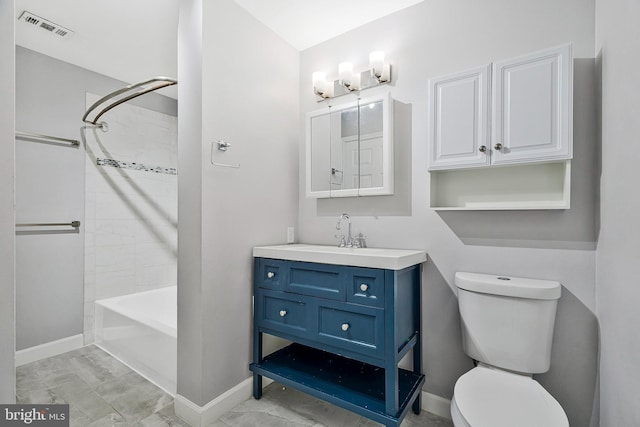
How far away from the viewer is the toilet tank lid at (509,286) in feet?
4.50

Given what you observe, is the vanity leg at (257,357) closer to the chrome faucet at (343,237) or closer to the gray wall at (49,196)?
the chrome faucet at (343,237)

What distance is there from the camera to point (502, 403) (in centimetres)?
118

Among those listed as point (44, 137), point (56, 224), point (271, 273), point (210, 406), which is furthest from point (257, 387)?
point (44, 137)

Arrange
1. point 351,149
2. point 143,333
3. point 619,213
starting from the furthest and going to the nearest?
point 143,333 < point 351,149 < point 619,213

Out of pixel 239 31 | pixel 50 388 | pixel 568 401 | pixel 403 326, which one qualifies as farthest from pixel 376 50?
pixel 50 388

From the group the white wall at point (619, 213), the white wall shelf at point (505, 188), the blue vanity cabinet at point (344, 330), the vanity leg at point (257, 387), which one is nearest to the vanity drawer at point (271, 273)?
the blue vanity cabinet at point (344, 330)

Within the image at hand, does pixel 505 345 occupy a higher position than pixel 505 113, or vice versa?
pixel 505 113

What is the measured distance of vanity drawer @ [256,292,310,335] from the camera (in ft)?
5.77

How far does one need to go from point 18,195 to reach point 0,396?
Result: 2.09 m

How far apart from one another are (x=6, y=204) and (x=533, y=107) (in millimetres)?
2011

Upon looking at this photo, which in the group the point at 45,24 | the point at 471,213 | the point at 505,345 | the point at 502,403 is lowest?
the point at 502,403

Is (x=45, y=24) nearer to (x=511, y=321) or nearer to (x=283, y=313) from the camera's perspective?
(x=283, y=313)

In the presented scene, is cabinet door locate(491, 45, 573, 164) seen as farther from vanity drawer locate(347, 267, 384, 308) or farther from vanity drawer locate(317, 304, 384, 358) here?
vanity drawer locate(317, 304, 384, 358)

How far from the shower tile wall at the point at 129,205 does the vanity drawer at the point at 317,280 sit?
6.57 ft
